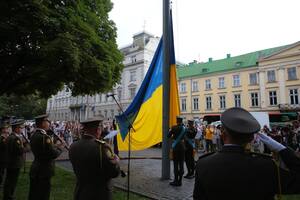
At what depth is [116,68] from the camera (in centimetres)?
1421

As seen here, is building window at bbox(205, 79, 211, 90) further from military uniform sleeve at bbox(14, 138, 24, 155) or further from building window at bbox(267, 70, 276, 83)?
military uniform sleeve at bbox(14, 138, 24, 155)

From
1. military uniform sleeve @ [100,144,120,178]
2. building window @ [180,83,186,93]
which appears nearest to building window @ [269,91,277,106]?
building window @ [180,83,186,93]

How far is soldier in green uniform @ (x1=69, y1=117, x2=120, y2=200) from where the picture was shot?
11.2 feet

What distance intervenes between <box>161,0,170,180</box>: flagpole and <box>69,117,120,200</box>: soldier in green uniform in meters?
4.80

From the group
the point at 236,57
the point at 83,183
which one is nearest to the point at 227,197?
the point at 83,183

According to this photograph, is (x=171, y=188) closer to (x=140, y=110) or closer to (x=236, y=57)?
(x=140, y=110)

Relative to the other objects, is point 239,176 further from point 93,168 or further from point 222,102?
point 222,102

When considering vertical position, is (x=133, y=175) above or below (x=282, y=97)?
below

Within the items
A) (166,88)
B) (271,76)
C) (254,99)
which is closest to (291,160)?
(166,88)

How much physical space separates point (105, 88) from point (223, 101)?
36.9 meters

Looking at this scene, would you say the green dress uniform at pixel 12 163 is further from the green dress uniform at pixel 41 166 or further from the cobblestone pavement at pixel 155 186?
the cobblestone pavement at pixel 155 186

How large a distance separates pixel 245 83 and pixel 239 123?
44.3 m

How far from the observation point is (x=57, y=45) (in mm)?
9492

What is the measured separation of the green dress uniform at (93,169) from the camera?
→ 134 inches
